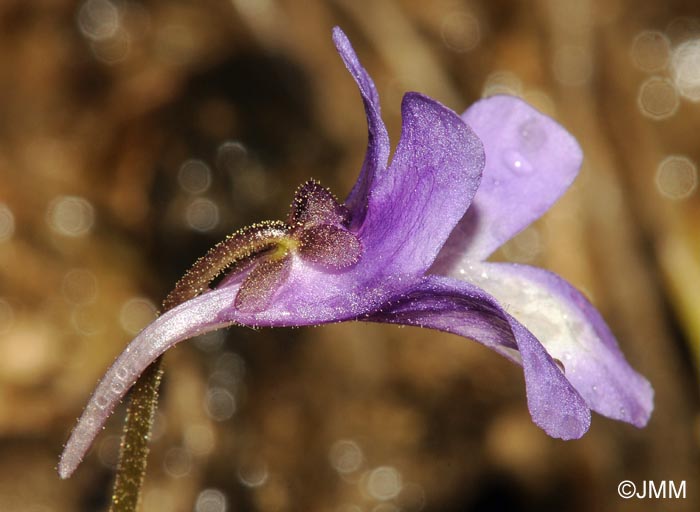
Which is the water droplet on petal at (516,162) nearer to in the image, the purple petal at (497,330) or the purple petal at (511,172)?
the purple petal at (511,172)

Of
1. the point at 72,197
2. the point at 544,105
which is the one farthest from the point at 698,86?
the point at 72,197

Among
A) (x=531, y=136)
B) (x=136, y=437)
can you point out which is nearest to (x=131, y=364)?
(x=136, y=437)

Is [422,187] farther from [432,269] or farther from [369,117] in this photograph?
[432,269]

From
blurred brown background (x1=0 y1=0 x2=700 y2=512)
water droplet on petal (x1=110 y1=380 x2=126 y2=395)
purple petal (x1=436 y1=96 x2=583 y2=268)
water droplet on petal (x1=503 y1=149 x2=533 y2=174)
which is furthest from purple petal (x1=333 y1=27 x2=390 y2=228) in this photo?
blurred brown background (x1=0 y1=0 x2=700 y2=512)

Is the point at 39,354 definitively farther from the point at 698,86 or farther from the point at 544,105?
the point at 698,86

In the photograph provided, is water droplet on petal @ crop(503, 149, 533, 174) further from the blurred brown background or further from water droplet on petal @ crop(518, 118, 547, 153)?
the blurred brown background

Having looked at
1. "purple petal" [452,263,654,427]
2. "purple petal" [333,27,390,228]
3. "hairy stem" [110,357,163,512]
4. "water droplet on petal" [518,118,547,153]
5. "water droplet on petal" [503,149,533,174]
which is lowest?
"hairy stem" [110,357,163,512]

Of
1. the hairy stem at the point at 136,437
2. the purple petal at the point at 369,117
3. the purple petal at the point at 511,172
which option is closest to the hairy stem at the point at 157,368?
the hairy stem at the point at 136,437
